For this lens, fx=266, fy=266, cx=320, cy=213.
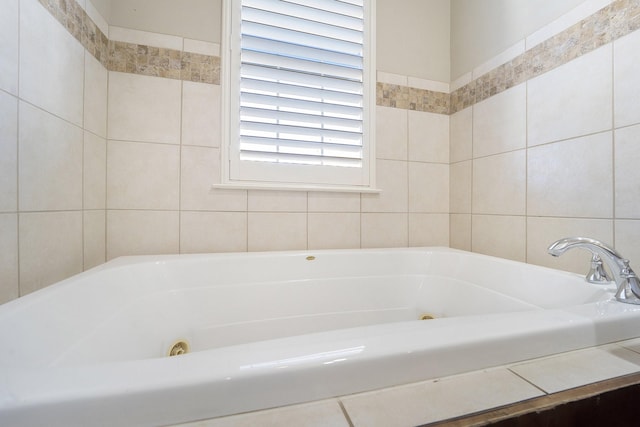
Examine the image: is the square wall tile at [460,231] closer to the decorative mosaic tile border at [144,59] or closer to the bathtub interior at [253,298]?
the bathtub interior at [253,298]

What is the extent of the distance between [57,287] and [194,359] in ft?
1.95

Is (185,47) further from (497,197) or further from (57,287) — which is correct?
(497,197)

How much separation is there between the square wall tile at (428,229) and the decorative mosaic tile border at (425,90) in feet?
2.09

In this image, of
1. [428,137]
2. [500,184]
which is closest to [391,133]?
[428,137]

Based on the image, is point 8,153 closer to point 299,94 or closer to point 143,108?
point 143,108

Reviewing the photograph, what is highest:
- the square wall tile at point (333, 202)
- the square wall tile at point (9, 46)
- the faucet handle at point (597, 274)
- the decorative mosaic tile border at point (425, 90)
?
the decorative mosaic tile border at point (425, 90)

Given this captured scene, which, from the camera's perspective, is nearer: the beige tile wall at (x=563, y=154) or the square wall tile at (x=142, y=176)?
the beige tile wall at (x=563, y=154)

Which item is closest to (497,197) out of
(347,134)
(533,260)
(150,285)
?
(533,260)

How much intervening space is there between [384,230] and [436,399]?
116 centimetres

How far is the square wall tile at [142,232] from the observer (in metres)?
1.16

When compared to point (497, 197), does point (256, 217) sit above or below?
below

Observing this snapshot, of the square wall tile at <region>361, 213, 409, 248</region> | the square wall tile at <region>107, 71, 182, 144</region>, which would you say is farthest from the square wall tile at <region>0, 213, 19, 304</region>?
the square wall tile at <region>361, 213, 409, 248</region>

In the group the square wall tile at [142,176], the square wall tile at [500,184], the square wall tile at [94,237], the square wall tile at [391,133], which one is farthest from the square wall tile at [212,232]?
the square wall tile at [500,184]

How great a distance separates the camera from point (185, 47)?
1.24 m
